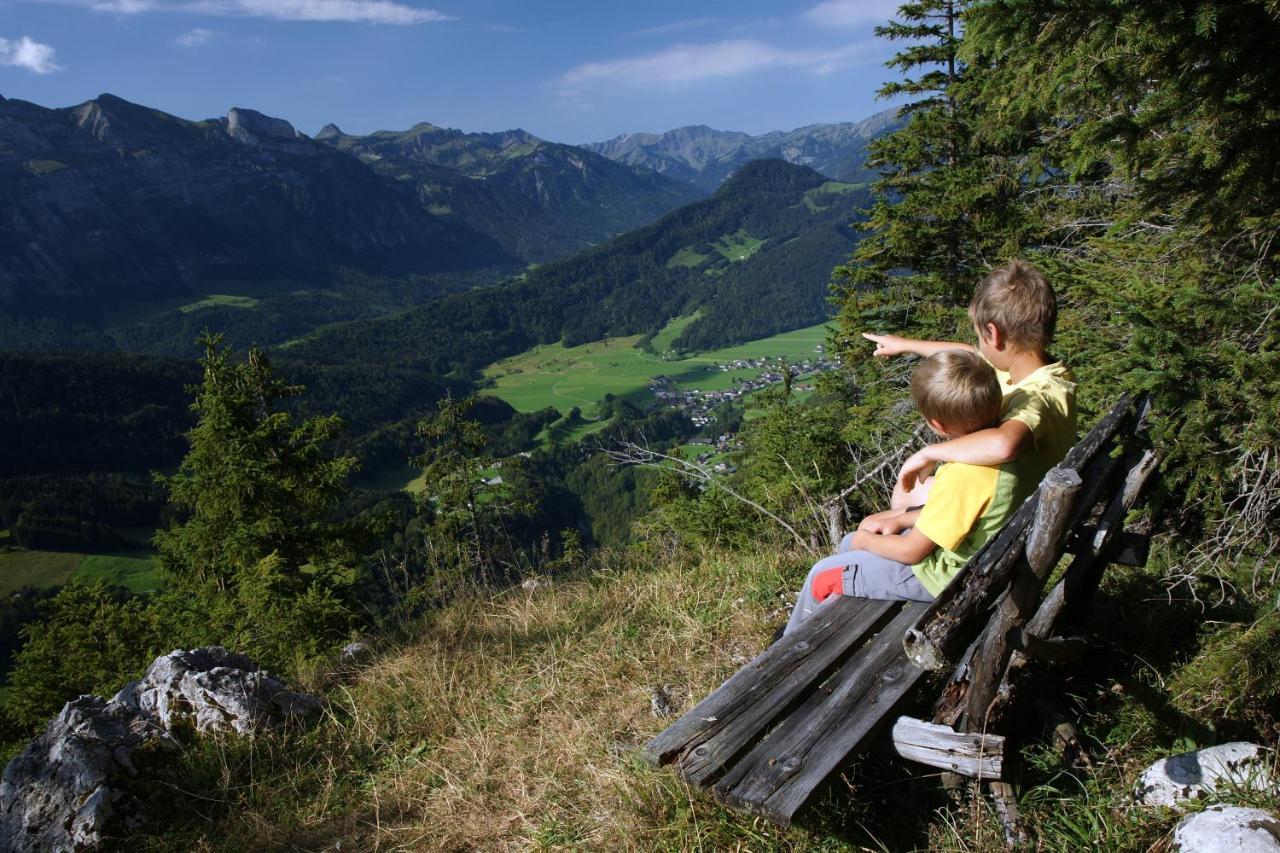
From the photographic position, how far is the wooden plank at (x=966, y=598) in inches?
80.4

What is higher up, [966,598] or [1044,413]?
[1044,413]

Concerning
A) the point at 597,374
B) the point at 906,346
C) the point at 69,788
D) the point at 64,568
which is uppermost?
the point at 906,346

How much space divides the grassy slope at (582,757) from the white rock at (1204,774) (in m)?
0.07

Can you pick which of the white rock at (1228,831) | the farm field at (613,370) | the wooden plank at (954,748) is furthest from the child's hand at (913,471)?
the farm field at (613,370)

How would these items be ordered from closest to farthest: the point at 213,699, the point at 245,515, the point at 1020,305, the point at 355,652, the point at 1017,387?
the point at 1017,387 < the point at 1020,305 < the point at 213,699 < the point at 355,652 < the point at 245,515

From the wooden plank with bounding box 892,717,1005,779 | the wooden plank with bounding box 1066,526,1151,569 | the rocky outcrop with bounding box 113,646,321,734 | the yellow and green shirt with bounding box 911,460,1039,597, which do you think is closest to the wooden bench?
the wooden plank with bounding box 892,717,1005,779

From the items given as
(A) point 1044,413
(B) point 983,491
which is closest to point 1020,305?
(A) point 1044,413

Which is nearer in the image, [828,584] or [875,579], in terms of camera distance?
[875,579]

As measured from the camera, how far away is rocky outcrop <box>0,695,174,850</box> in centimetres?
326

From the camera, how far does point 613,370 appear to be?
427ft

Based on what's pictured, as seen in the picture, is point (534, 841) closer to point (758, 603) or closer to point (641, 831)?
point (641, 831)

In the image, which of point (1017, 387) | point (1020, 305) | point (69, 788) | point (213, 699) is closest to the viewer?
point (1017, 387)

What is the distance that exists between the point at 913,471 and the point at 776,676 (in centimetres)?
110

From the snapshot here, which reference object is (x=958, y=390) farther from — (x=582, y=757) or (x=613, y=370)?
(x=613, y=370)
